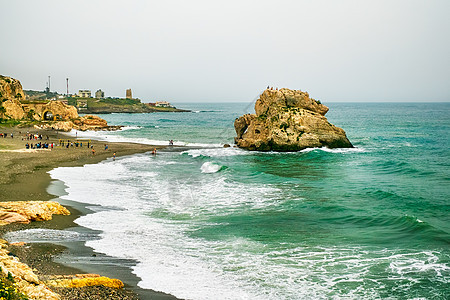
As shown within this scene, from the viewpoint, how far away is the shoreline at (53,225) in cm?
1317

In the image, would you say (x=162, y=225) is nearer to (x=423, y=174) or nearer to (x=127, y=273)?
(x=127, y=273)

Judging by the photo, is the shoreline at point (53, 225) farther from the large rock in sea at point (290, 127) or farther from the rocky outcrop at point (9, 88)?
the rocky outcrop at point (9, 88)

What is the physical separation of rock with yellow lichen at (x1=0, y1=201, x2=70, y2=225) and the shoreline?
15.8 inches

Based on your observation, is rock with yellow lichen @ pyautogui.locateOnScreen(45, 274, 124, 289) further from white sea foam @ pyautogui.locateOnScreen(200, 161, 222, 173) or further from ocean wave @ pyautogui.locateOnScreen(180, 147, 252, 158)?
ocean wave @ pyautogui.locateOnScreen(180, 147, 252, 158)

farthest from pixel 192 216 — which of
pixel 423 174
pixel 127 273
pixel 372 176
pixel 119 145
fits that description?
pixel 119 145

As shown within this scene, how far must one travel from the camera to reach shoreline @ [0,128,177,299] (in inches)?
518

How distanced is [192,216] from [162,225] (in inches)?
97.1

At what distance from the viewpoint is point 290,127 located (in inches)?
2030

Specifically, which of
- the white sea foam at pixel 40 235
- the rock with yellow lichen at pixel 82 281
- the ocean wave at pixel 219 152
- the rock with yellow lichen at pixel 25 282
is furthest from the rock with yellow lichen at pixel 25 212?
the ocean wave at pixel 219 152

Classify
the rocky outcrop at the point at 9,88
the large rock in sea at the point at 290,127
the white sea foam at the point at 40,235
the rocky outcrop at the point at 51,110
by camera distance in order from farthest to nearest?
the rocky outcrop at the point at 9,88
the rocky outcrop at the point at 51,110
the large rock in sea at the point at 290,127
the white sea foam at the point at 40,235

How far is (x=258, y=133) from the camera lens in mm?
55062

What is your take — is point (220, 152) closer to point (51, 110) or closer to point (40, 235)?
point (40, 235)

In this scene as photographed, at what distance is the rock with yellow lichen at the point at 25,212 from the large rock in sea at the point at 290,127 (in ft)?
116

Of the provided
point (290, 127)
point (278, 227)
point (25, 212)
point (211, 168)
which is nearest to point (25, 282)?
point (25, 212)
